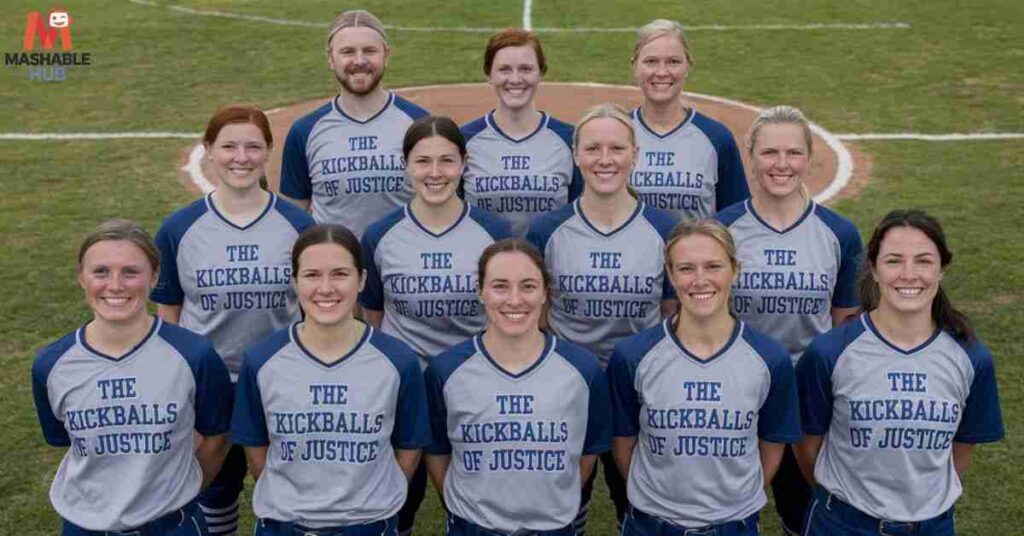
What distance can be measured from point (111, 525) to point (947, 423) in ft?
9.90

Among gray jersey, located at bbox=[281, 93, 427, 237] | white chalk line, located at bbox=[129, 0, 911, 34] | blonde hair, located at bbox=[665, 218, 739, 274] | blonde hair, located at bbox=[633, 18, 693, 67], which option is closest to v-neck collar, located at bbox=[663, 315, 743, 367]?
blonde hair, located at bbox=[665, 218, 739, 274]

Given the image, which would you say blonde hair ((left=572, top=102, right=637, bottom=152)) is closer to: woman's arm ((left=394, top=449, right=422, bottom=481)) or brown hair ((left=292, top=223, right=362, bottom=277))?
A: brown hair ((left=292, top=223, right=362, bottom=277))

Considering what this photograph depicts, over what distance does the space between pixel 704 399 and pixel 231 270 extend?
6.79ft

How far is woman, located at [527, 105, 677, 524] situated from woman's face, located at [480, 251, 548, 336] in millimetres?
740

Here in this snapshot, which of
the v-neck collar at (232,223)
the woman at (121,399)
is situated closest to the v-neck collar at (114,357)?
the woman at (121,399)

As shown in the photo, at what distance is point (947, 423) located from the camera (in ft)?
15.0

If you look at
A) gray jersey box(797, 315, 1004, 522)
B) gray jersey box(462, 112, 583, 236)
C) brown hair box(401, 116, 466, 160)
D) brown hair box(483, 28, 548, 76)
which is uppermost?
brown hair box(483, 28, 548, 76)

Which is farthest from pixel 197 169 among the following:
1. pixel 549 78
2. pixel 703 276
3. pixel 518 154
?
pixel 703 276

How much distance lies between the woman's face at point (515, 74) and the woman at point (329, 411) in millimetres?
1673

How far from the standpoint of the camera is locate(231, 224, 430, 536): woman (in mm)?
4547

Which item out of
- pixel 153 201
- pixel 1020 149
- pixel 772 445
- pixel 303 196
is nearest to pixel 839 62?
pixel 1020 149

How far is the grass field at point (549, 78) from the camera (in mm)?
8180

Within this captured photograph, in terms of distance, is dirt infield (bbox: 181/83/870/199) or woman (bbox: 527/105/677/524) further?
dirt infield (bbox: 181/83/870/199)

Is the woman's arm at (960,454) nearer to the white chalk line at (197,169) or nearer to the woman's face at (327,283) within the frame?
the woman's face at (327,283)
